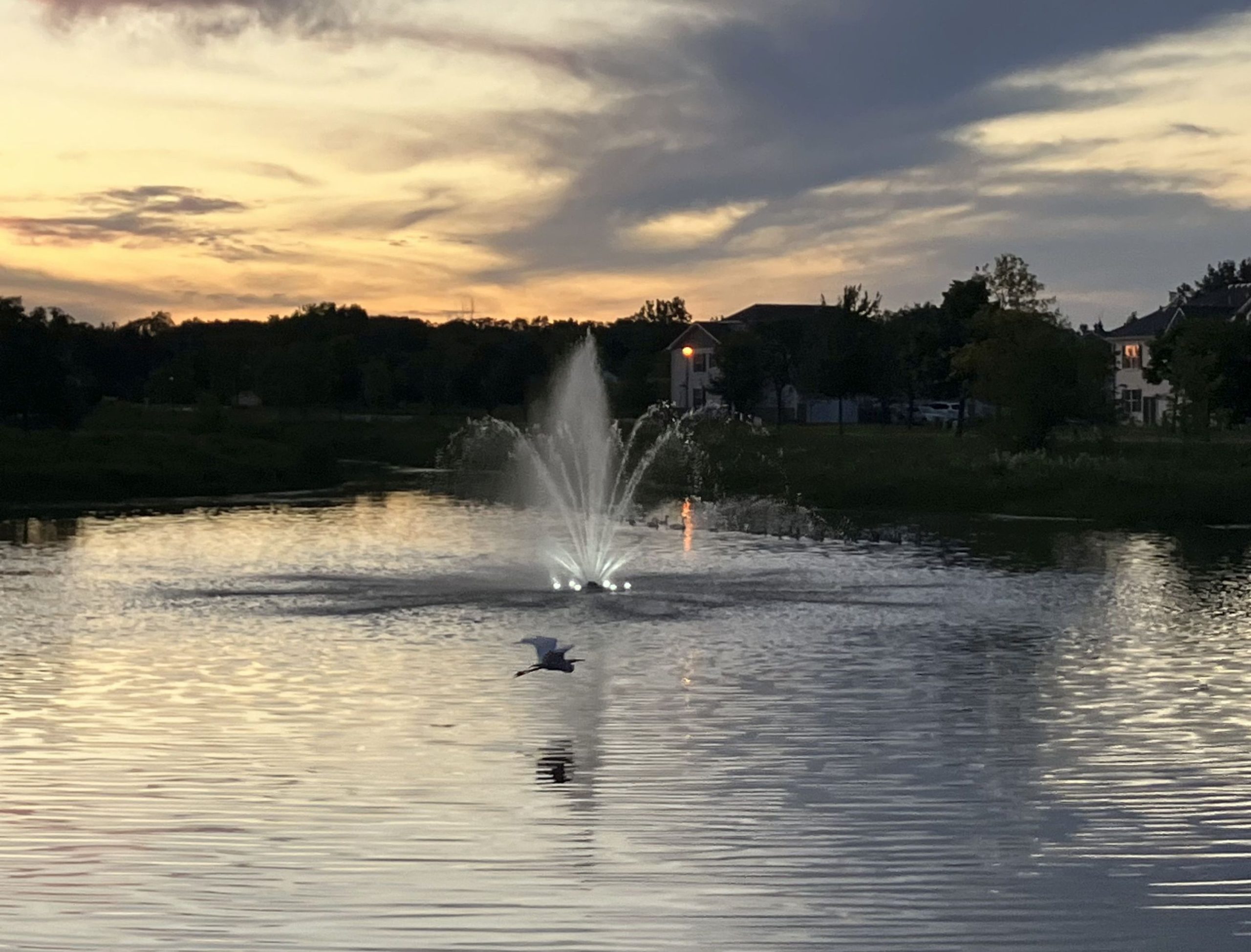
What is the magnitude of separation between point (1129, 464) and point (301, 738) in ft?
192

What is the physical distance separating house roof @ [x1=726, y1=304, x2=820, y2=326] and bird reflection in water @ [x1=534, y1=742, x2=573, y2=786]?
165 metres

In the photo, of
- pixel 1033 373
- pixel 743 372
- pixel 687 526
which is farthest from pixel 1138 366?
pixel 687 526

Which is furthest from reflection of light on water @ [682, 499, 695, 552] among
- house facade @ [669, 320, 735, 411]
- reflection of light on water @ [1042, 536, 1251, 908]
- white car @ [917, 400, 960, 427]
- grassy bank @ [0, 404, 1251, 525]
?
house facade @ [669, 320, 735, 411]

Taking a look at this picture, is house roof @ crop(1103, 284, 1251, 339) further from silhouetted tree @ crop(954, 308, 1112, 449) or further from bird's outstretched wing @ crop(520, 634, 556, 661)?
bird's outstretched wing @ crop(520, 634, 556, 661)

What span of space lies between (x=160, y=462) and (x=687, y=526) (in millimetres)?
34303

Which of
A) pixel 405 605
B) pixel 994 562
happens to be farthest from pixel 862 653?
pixel 994 562

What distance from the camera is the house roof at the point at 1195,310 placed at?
142 m

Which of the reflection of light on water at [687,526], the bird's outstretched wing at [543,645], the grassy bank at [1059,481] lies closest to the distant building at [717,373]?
the grassy bank at [1059,481]

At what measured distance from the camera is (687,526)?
64000 mm

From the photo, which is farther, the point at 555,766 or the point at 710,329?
the point at 710,329

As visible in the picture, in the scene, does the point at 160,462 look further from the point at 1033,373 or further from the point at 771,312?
the point at 771,312

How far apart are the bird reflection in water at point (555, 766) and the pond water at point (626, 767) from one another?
87 millimetres

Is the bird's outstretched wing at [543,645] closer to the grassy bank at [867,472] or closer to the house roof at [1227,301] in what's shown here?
the grassy bank at [867,472]

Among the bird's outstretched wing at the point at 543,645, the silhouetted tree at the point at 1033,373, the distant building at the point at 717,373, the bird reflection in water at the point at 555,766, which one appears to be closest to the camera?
the bird reflection in water at the point at 555,766
